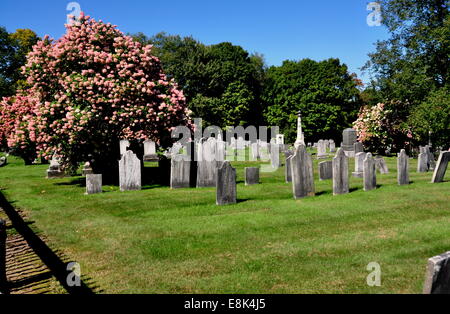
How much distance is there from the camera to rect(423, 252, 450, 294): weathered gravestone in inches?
135

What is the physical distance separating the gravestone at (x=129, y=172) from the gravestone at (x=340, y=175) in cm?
716

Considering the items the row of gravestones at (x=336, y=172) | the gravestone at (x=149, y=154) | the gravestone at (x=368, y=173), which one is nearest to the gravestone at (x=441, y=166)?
the row of gravestones at (x=336, y=172)

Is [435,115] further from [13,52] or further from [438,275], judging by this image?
[13,52]

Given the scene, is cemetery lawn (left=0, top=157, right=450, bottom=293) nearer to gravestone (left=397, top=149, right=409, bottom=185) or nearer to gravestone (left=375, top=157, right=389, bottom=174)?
gravestone (left=397, top=149, right=409, bottom=185)

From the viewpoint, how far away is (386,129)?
3366 cm

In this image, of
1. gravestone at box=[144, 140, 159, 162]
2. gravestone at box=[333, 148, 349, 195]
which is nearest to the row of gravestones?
gravestone at box=[333, 148, 349, 195]

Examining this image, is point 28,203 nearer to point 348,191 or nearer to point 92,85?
point 92,85

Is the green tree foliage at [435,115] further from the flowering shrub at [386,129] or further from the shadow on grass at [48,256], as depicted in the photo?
the shadow on grass at [48,256]

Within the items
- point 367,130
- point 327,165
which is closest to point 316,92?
point 367,130

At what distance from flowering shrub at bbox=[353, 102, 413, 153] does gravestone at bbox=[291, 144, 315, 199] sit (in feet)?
74.5

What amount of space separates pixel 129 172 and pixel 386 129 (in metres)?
26.7

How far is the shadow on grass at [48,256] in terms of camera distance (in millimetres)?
5627

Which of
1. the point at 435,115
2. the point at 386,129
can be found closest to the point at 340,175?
the point at 435,115

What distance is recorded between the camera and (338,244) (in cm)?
744
